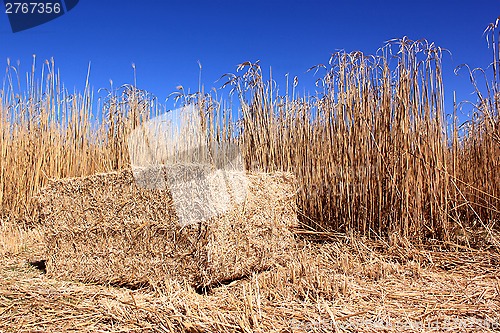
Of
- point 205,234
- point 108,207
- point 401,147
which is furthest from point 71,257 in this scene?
point 401,147

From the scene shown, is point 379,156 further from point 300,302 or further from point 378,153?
point 300,302

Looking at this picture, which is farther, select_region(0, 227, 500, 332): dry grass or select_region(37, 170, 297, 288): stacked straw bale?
select_region(37, 170, 297, 288): stacked straw bale

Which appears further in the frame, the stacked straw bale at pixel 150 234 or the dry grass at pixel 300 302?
the stacked straw bale at pixel 150 234

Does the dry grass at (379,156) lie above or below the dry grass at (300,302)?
above

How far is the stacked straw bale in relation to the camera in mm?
1647

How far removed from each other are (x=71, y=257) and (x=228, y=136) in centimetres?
116

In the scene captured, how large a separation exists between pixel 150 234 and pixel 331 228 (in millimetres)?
1134

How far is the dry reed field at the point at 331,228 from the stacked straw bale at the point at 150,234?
0.05ft

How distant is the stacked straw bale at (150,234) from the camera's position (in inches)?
64.9

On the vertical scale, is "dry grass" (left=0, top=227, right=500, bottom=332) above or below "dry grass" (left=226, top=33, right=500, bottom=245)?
below

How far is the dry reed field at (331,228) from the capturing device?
131cm

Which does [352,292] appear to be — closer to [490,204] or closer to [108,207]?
[108,207]

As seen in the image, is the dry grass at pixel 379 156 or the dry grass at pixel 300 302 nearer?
the dry grass at pixel 300 302

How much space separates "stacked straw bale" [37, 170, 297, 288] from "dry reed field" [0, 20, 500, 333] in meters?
0.01
